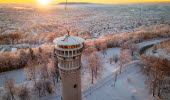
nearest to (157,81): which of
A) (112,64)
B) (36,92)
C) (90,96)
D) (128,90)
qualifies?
(128,90)

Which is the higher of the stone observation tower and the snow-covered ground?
the stone observation tower

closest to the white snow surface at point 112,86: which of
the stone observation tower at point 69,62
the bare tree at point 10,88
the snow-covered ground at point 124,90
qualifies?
the snow-covered ground at point 124,90

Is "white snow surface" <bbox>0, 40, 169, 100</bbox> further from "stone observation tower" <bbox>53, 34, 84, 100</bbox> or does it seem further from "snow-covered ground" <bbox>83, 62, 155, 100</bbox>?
"stone observation tower" <bbox>53, 34, 84, 100</bbox>

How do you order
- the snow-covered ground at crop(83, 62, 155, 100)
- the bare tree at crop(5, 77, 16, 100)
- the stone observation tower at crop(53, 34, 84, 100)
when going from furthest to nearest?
the snow-covered ground at crop(83, 62, 155, 100), the bare tree at crop(5, 77, 16, 100), the stone observation tower at crop(53, 34, 84, 100)

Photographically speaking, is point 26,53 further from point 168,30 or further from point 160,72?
point 168,30

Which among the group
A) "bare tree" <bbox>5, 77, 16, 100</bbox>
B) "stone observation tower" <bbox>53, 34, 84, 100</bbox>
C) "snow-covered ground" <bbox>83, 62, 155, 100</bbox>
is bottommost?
"snow-covered ground" <bbox>83, 62, 155, 100</bbox>

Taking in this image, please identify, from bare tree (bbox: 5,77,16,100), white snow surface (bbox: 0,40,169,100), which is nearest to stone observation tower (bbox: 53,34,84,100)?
bare tree (bbox: 5,77,16,100)

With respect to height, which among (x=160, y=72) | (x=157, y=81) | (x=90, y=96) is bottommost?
(x=90, y=96)

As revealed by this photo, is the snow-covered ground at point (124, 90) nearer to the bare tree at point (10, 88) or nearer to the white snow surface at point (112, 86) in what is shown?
the white snow surface at point (112, 86)

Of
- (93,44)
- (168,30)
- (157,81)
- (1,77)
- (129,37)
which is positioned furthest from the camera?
(168,30)

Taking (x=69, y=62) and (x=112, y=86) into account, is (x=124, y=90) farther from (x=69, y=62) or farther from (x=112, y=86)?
(x=69, y=62)
